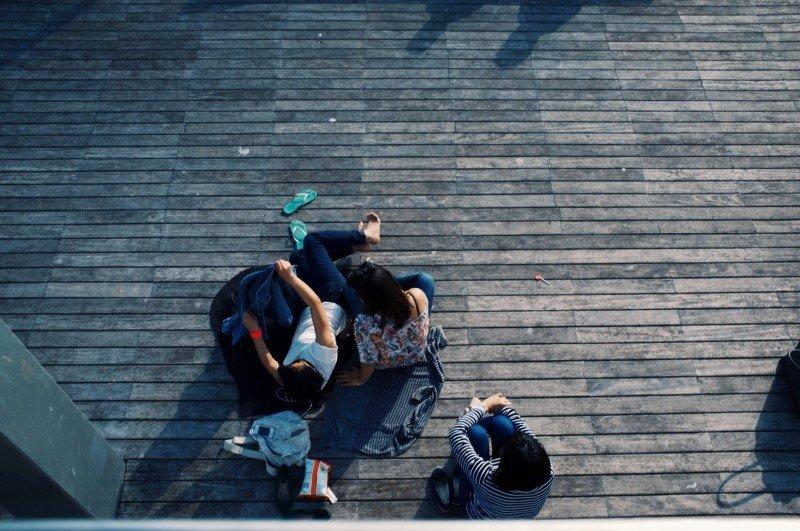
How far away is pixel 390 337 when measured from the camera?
4273mm

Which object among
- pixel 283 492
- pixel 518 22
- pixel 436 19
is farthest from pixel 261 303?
pixel 518 22

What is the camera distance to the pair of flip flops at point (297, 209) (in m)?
5.34

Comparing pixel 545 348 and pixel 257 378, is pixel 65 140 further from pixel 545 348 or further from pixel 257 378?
pixel 545 348

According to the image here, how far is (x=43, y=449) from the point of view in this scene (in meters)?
3.28

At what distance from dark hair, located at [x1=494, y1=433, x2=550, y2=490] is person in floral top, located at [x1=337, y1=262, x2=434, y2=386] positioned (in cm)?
107

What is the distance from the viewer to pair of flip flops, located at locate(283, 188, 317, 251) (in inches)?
210

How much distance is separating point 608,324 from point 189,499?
320 cm

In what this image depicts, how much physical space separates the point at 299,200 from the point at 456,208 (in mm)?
1325

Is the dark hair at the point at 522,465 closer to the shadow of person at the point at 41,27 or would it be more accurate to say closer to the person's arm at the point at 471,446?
the person's arm at the point at 471,446

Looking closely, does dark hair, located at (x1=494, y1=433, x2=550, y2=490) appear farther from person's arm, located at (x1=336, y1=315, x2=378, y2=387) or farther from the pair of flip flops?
the pair of flip flops

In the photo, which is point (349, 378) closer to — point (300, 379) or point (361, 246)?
point (300, 379)

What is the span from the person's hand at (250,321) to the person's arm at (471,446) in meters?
1.44

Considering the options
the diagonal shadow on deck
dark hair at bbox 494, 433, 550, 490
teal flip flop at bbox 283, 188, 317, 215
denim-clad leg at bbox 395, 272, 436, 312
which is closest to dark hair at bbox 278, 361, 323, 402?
denim-clad leg at bbox 395, 272, 436, 312

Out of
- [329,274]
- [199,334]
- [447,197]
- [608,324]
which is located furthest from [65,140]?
[608,324]
